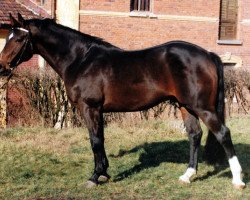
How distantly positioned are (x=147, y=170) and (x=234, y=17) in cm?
1393

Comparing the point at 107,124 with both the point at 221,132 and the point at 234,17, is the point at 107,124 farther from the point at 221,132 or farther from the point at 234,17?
the point at 234,17

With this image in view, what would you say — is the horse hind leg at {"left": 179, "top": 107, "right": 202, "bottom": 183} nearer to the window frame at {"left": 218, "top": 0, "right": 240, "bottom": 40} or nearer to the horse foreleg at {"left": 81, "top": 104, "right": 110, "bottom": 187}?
the horse foreleg at {"left": 81, "top": 104, "right": 110, "bottom": 187}

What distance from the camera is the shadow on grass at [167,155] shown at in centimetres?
657

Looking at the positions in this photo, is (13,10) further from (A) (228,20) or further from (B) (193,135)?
(B) (193,135)

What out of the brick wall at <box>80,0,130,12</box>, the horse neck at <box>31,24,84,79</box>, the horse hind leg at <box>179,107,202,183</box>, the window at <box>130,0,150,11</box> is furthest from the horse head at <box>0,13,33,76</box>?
the window at <box>130,0,150,11</box>

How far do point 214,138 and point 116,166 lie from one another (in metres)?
1.73

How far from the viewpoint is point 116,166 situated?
697 cm

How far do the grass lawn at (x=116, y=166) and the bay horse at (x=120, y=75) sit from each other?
336 millimetres

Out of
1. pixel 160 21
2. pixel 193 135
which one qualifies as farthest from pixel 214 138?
pixel 160 21

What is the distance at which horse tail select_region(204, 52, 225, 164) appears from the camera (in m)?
5.86

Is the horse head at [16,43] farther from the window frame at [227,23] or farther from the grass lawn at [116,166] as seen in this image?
the window frame at [227,23]

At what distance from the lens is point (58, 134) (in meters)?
9.53

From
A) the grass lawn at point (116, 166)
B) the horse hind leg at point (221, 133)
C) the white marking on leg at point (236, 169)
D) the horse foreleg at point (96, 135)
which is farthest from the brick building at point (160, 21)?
the white marking on leg at point (236, 169)

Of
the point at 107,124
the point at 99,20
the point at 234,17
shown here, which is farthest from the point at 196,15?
the point at 107,124
